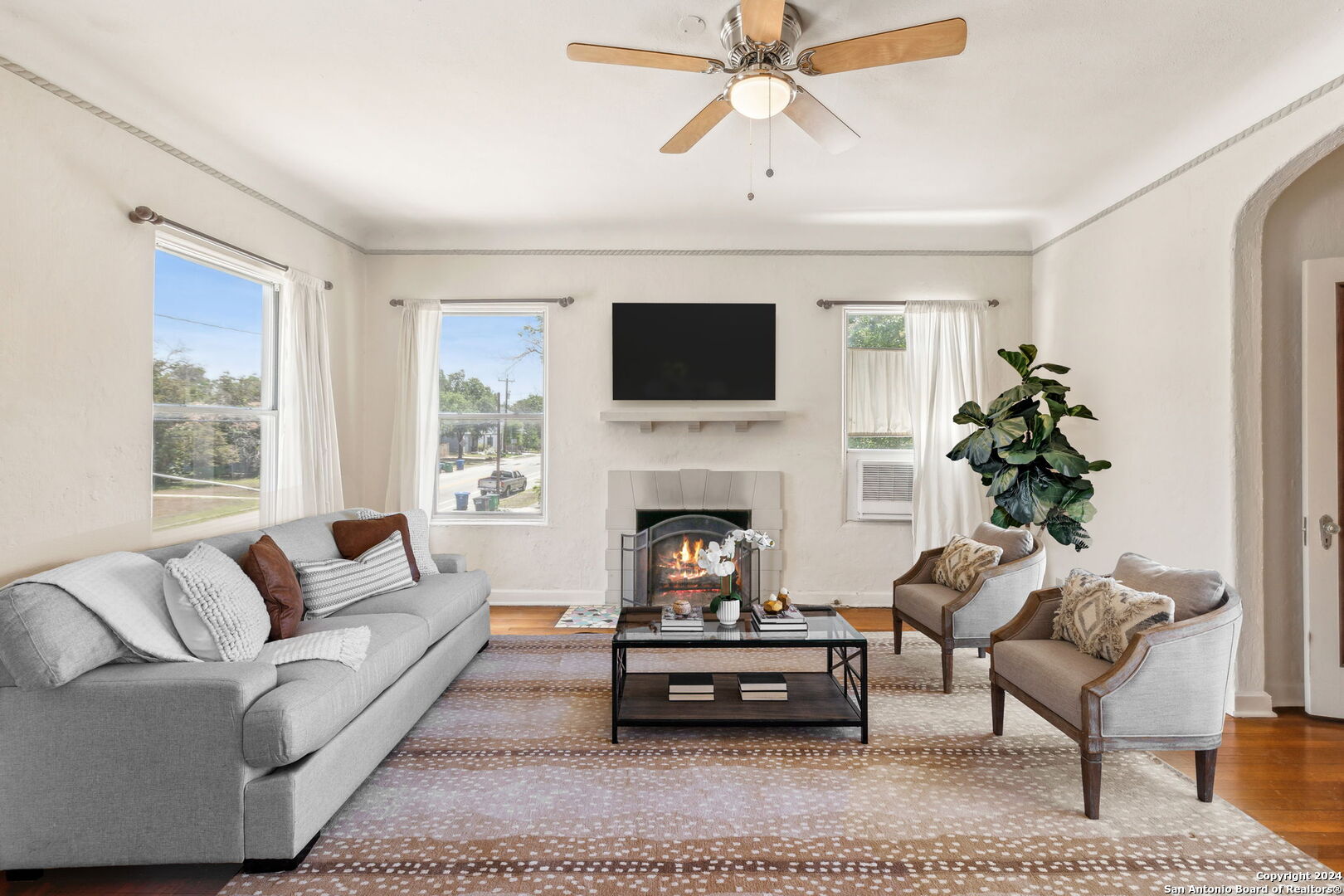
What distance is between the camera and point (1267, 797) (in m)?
2.47

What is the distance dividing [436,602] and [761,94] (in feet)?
8.28

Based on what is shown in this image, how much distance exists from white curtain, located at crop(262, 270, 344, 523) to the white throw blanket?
1.47 metres

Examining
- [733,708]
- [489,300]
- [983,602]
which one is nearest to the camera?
[733,708]

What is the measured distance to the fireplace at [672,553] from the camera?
5.20 m

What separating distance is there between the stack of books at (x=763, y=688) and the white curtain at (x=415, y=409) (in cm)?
289

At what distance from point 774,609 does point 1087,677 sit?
1.21m

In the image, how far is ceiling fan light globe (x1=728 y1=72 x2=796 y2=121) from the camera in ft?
8.08

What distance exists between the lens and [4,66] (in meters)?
2.49

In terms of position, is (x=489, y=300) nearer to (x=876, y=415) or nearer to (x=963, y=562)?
(x=876, y=415)

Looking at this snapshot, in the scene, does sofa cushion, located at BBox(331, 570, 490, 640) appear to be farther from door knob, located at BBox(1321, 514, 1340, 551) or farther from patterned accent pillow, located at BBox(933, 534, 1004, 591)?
door knob, located at BBox(1321, 514, 1340, 551)

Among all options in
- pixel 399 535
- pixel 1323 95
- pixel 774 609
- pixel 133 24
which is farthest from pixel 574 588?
pixel 1323 95

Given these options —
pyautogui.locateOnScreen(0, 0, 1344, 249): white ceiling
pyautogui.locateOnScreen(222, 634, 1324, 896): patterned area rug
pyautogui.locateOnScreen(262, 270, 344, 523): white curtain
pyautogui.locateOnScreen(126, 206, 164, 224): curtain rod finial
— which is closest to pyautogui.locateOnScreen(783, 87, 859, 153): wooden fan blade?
pyautogui.locateOnScreen(0, 0, 1344, 249): white ceiling

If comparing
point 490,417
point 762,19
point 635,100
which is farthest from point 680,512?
point 762,19

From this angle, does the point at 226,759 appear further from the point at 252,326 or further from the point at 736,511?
the point at 736,511
